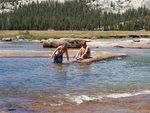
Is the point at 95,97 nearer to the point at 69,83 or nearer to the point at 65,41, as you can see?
the point at 69,83

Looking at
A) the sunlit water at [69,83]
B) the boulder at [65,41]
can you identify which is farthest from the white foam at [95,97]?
the boulder at [65,41]

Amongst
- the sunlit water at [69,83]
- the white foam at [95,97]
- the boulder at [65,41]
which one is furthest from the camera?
the boulder at [65,41]

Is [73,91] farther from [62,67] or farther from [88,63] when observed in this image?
[88,63]

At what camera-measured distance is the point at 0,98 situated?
17.2 metres

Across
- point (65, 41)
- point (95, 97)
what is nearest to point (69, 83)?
point (95, 97)

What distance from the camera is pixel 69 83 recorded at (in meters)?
22.6

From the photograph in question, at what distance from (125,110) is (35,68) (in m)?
17.0

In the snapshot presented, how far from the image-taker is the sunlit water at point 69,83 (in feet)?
59.9

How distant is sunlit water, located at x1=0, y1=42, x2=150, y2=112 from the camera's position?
18266 millimetres

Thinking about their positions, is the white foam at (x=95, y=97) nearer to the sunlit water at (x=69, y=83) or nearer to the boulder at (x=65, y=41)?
the sunlit water at (x=69, y=83)

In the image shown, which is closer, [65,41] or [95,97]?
[95,97]

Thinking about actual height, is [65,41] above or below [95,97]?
below

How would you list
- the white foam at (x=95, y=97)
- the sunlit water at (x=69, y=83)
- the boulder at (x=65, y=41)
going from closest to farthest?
the white foam at (x=95, y=97) → the sunlit water at (x=69, y=83) → the boulder at (x=65, y=41)

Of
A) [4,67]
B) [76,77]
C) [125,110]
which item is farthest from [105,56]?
[125,110]
